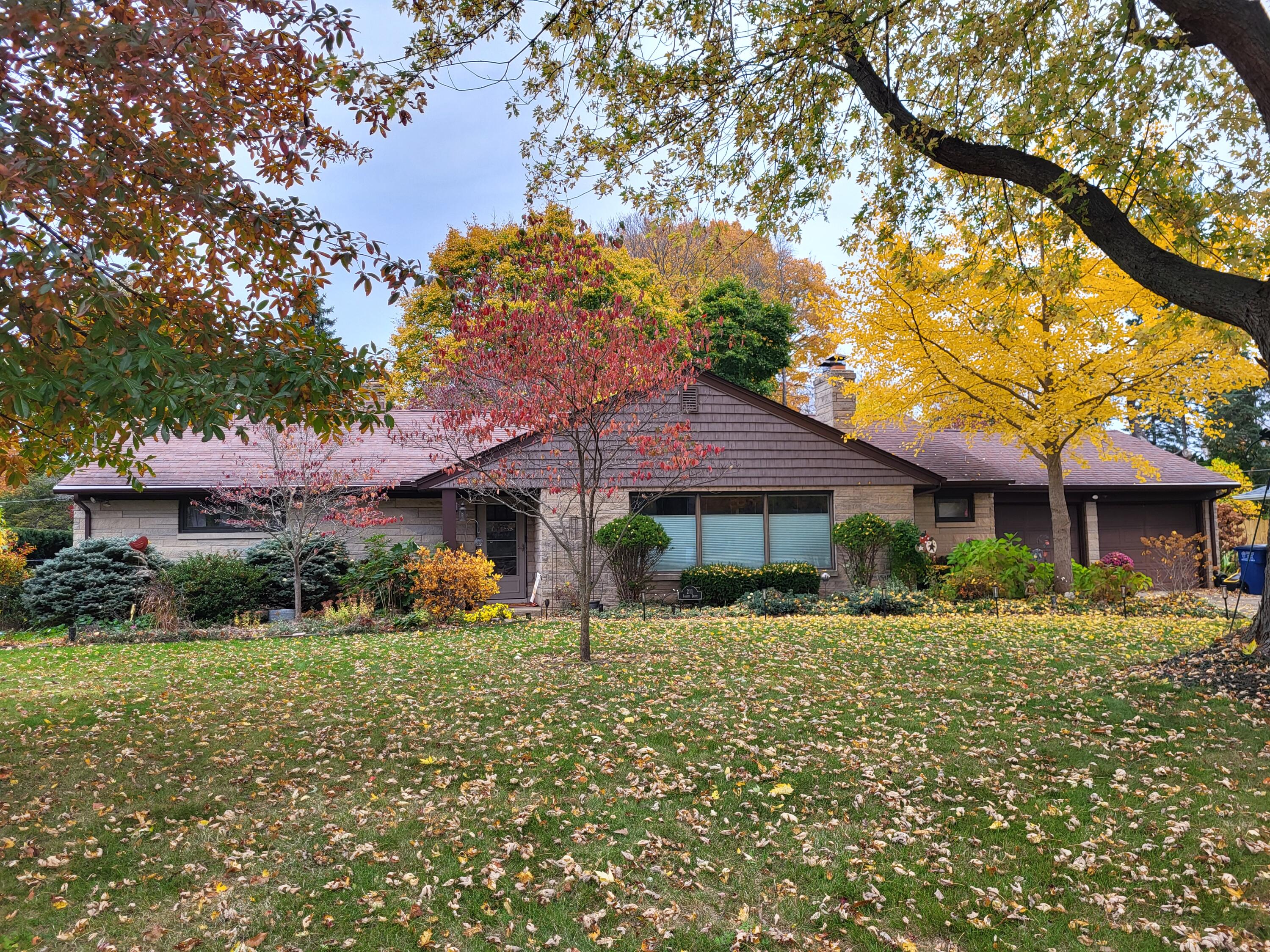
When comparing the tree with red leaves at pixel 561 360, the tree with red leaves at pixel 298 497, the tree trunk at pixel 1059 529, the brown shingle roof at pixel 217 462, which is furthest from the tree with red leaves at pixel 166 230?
the tree trunk at pixel 1059 529

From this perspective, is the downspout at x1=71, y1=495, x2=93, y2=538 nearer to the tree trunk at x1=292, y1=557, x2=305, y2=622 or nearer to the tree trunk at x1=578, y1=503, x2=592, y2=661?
the tree trunk at x1=292, y1=557, x2=305, y2=622

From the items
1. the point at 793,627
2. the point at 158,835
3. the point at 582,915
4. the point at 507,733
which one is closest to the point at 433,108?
the point at 507,733

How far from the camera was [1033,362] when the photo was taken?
13320mm

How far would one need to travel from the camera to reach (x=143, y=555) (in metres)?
12.9

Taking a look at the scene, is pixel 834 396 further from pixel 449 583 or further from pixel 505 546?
pixel 449 583

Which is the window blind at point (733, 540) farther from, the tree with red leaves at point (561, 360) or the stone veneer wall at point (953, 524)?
the tree with red leaves at point (561, 360)

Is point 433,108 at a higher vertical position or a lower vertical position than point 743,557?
higher

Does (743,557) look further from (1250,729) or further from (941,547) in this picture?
(1250,729)

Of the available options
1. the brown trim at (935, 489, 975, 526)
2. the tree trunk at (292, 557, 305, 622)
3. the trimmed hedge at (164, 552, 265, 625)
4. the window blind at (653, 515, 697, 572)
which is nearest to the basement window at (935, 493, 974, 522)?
the brown trim at (935, 489, 975, 526)

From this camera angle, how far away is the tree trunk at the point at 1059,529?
46.9 ft

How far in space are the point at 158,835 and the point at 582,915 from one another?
2.41 m

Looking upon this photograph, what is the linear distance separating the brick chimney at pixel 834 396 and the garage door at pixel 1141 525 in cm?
651

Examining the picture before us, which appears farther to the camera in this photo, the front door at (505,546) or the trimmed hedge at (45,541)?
the trimmed hedge at (45,541)

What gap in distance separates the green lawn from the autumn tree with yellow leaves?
724 cm
